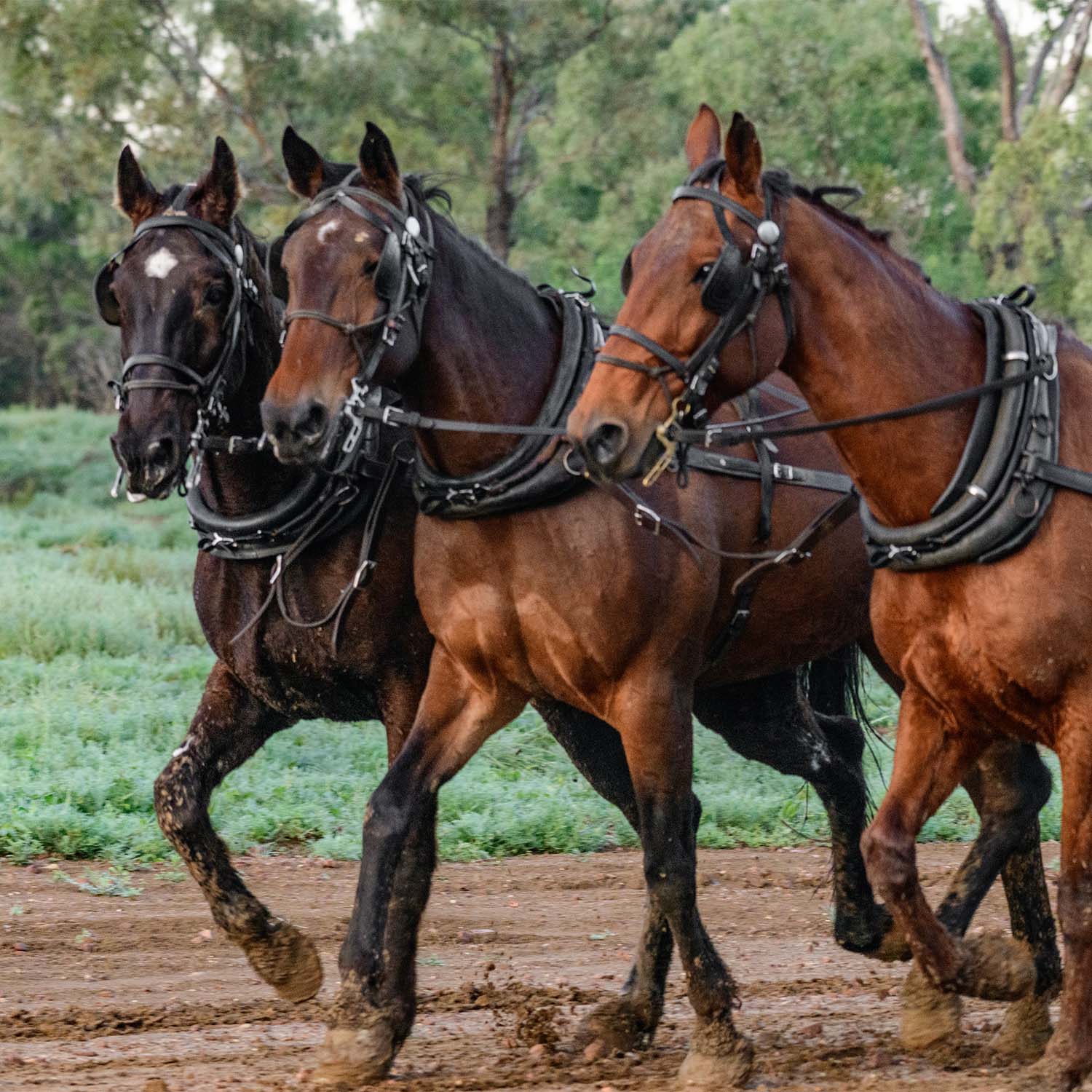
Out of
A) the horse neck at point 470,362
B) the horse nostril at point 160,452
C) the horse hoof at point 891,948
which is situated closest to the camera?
the horse neck at point 470,362

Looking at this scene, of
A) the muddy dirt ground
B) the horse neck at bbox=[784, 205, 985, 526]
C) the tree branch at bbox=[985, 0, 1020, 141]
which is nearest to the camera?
the horse neck at bbox=[784, 205, 985, 526]

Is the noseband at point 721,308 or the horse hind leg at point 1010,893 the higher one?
the noseband at point 721,308

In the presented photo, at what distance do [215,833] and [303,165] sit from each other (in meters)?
2.04

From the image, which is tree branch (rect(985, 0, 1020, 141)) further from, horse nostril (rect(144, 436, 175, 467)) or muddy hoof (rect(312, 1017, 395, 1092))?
muddy hoof (rect(312, 1017, 395, 1092))

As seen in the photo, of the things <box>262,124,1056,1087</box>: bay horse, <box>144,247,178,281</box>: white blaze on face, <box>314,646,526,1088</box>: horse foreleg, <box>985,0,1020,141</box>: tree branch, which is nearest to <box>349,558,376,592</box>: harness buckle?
<box>262,124,1056,1087</box>: bay horse

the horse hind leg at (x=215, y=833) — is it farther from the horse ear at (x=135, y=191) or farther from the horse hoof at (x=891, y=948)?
the horse hoof at (x=891, y=948)

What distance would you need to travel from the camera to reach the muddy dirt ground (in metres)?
4.56

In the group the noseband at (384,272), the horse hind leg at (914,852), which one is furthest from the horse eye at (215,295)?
the horse hind leg at (914,852)

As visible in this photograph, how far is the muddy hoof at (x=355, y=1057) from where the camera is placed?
441 centimetres

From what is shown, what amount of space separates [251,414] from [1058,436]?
2405mm

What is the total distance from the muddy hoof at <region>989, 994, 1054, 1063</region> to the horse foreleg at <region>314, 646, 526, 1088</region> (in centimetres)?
162

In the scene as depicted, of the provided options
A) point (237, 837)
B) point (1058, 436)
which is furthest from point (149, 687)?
point (1058, 436)

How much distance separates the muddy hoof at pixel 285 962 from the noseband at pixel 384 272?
1620 millimetres

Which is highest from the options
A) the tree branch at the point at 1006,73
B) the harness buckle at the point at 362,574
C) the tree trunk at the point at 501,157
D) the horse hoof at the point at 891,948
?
the tree branch at the point at 1006,73
